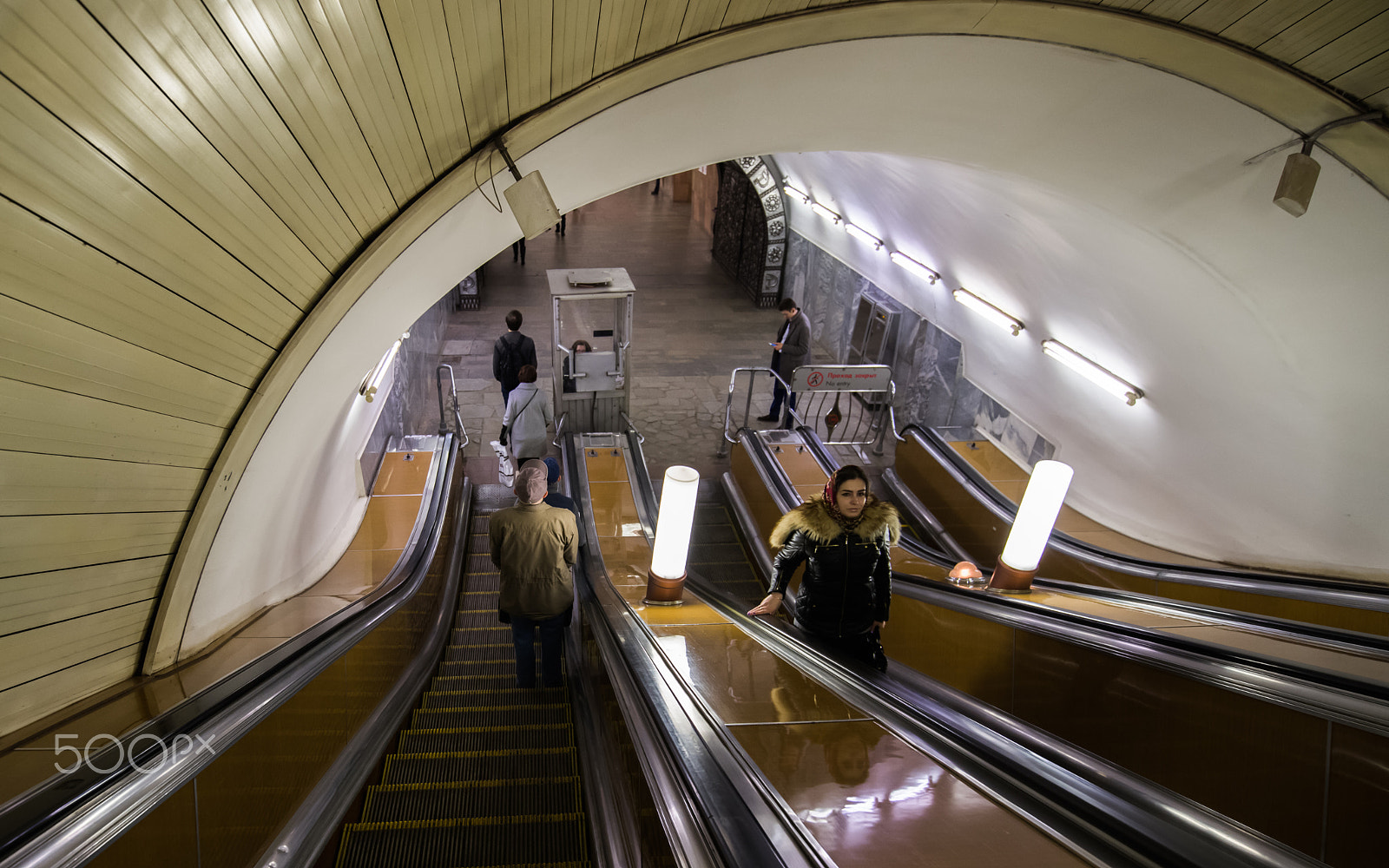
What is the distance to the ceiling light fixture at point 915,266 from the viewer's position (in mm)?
9133

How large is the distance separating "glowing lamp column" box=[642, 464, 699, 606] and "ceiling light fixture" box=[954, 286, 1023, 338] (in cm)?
456

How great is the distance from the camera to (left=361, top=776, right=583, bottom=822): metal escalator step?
3385 millimetres

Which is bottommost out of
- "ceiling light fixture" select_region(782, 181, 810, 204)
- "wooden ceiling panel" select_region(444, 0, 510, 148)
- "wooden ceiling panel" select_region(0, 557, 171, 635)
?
"wooden ceiling panel" select_region(0, 557, 171, 635)

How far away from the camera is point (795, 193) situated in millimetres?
13086

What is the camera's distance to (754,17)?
338 cm

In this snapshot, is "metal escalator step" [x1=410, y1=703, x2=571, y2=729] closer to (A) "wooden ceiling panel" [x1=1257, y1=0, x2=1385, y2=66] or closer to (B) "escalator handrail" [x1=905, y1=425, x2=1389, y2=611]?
(B) "escalator handrail" [x1=905, y1=425, x2=1389, y2=611]

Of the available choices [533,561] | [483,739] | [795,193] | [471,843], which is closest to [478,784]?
[471,843]

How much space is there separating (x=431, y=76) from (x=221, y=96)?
2.70ft

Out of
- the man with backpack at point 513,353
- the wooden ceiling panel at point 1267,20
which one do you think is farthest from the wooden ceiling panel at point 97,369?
the man with backpack at point 513,353

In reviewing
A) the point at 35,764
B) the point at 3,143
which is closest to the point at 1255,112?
the point at 3,143

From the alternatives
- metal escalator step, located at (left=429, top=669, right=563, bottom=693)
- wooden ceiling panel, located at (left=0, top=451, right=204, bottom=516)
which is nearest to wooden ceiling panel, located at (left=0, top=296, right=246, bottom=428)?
wooden ceiling panel, located at (left=0, top=451, right=204, bottom=516)

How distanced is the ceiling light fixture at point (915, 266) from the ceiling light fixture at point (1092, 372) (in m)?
2.11

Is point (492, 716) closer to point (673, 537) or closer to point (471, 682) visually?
point (471, 682)

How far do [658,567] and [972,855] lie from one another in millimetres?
3030
